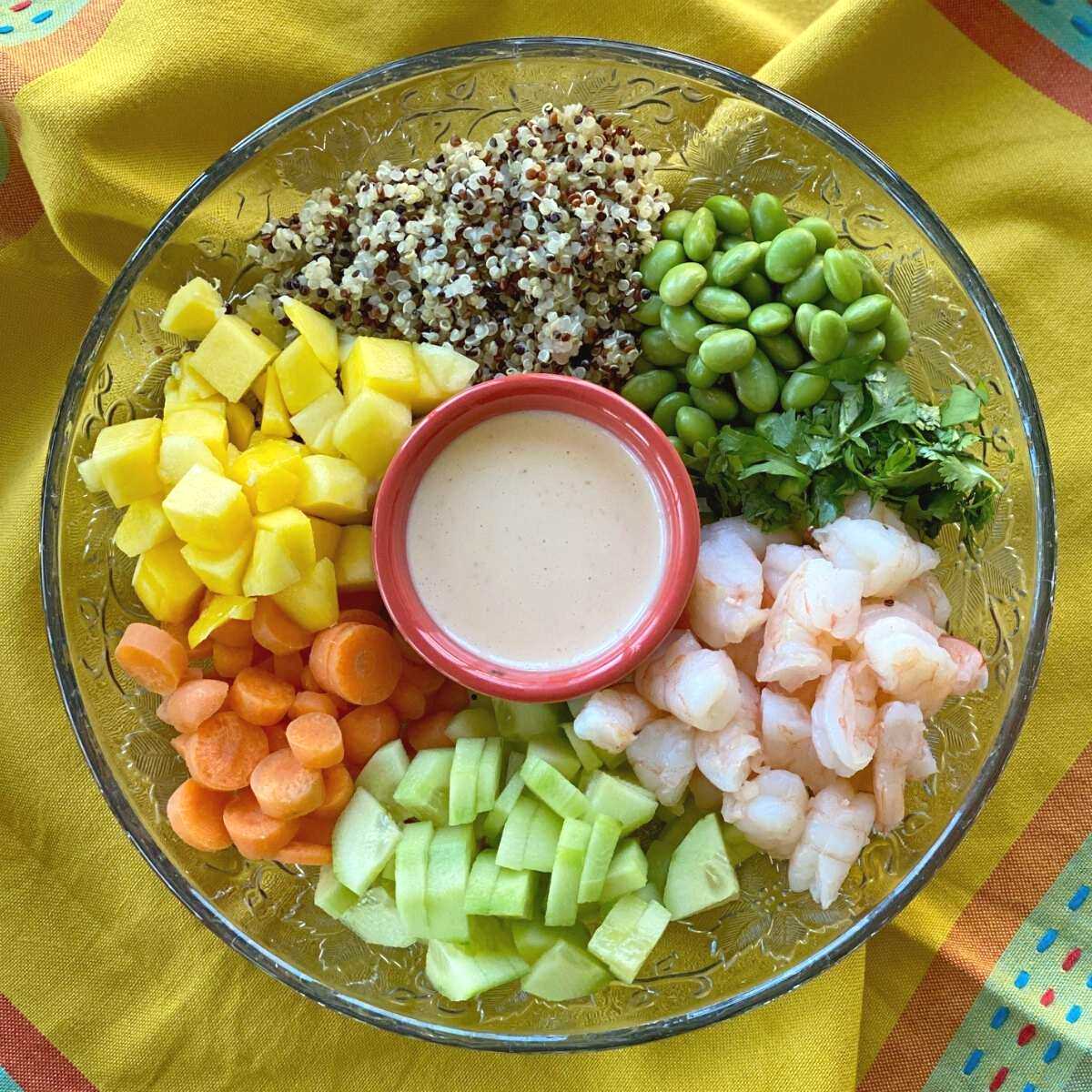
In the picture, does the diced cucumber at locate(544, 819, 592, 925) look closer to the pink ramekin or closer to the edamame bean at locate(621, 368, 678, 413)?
the pink ramekin

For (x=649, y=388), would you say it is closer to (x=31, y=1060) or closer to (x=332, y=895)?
(x=332, y=895)

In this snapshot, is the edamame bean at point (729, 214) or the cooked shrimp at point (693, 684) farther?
the edamame bean at point (729, 214)

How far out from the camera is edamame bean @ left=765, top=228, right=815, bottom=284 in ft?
6.13

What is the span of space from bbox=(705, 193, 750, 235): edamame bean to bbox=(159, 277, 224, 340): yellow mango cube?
3.02 ft

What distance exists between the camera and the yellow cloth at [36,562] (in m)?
2.11

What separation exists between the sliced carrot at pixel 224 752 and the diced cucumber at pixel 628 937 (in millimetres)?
661

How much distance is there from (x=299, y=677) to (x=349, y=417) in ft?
1.56

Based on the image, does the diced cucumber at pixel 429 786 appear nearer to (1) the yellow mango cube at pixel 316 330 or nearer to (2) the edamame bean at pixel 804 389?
(1) the yellow mango cube at pixel 316 330

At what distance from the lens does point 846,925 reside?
2.02 metres

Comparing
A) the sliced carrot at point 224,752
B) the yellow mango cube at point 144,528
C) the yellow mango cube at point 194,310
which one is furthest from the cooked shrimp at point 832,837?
the yellow mango cube at point 194,310

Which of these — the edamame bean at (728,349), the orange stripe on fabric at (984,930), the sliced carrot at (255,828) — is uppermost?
the edamame bean at (728,349)

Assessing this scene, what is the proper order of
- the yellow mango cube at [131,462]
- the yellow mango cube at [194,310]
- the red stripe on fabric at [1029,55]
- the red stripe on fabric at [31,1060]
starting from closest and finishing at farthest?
1. the yellow mango cube at [131,462]
2. the yellow mango cube at [194,310]
3. the red stripe on fabric at [31,1060]
4. the red stripe on fabric at [1029,55]

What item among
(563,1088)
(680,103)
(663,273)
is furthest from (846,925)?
(680,103)

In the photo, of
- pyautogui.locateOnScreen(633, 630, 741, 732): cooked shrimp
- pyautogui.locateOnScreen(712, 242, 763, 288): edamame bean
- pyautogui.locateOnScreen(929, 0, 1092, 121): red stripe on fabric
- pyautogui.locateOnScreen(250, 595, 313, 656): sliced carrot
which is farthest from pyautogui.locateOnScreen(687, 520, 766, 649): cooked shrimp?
pyautogui.locateOnScreen(929, 0, 1092, 121): red stripe on fabric
